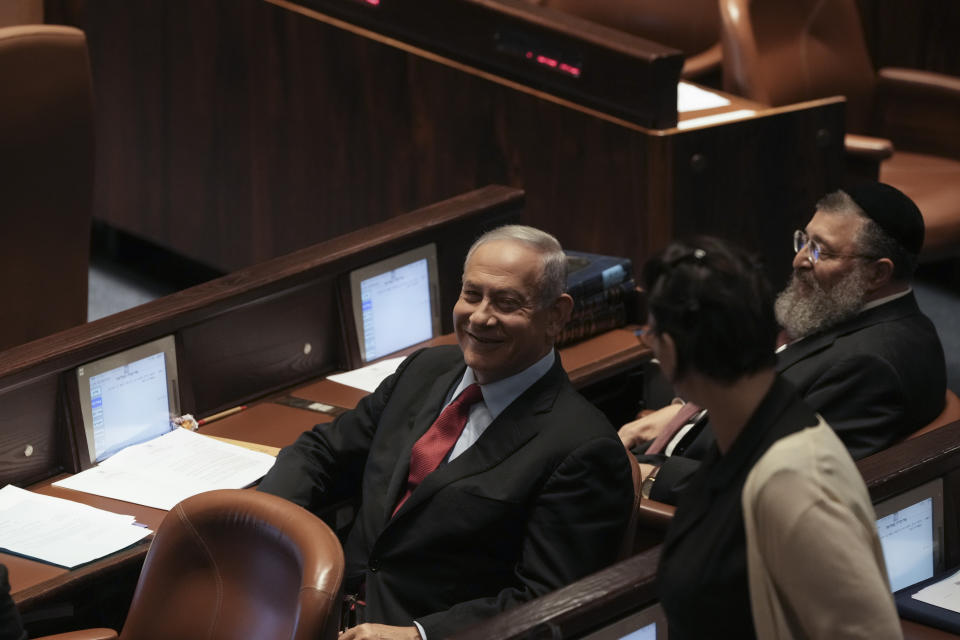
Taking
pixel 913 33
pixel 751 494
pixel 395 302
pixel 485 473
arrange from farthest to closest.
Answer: pixel 913 33, pixel 395 302, pixel 485 473, pixel 751 494

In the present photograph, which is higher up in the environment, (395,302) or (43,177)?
(43,177)

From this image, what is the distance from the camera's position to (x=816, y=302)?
112 inches

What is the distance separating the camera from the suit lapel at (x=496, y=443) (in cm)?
242

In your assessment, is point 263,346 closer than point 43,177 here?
Yes

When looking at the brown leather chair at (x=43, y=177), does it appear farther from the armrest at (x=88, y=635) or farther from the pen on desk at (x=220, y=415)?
the armrest at (x=88, y=635)

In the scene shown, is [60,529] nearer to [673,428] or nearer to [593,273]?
[673,428]

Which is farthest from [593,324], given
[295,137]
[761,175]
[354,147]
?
[295,137]

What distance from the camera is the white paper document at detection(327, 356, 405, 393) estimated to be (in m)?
3.25

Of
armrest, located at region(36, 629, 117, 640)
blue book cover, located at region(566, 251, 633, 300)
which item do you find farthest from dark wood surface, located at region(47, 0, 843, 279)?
armrest, located at region(36, 629, 117, 640)

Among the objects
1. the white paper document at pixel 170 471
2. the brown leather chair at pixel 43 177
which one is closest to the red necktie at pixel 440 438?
the white paper document at pixel 170 471

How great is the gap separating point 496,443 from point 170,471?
765mm

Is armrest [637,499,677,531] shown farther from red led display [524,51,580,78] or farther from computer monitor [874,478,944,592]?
red led display [524,51,580,78]

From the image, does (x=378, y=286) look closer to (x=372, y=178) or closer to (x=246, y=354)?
(x=246, y=354)

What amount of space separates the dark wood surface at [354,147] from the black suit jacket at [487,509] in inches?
62.2
